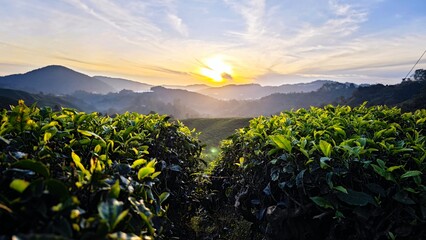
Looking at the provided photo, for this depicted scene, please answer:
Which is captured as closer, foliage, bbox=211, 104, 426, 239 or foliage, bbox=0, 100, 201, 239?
foliage, bbox=0, 100, 201, 239

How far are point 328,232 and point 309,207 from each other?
352mm

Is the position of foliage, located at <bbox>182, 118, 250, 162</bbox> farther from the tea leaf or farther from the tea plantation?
the tea leaf

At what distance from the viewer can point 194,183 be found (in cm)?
473

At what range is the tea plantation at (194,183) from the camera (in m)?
1.28

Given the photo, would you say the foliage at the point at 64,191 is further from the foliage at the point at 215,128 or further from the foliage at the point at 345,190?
the foliage at the point at 215,128

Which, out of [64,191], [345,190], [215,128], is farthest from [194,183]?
[215,128]

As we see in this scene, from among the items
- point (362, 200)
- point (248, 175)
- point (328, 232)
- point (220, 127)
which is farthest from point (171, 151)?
point (220, 127)

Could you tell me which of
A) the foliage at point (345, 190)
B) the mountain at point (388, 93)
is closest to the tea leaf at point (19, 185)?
the foliage at point (345, 190)

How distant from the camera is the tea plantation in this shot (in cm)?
128

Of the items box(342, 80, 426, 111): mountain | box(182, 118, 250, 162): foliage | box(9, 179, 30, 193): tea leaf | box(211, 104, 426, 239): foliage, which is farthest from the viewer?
box(342, 80, 426, 111): mountain

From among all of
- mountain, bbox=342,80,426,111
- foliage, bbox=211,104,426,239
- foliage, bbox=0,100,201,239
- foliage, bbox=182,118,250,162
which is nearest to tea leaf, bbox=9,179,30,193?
foliage, bbox=0,100,201,239

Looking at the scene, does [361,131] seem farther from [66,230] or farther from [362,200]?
[66,230]

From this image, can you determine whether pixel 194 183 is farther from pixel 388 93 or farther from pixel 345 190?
pixel 388 93

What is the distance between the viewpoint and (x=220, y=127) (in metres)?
37.1
